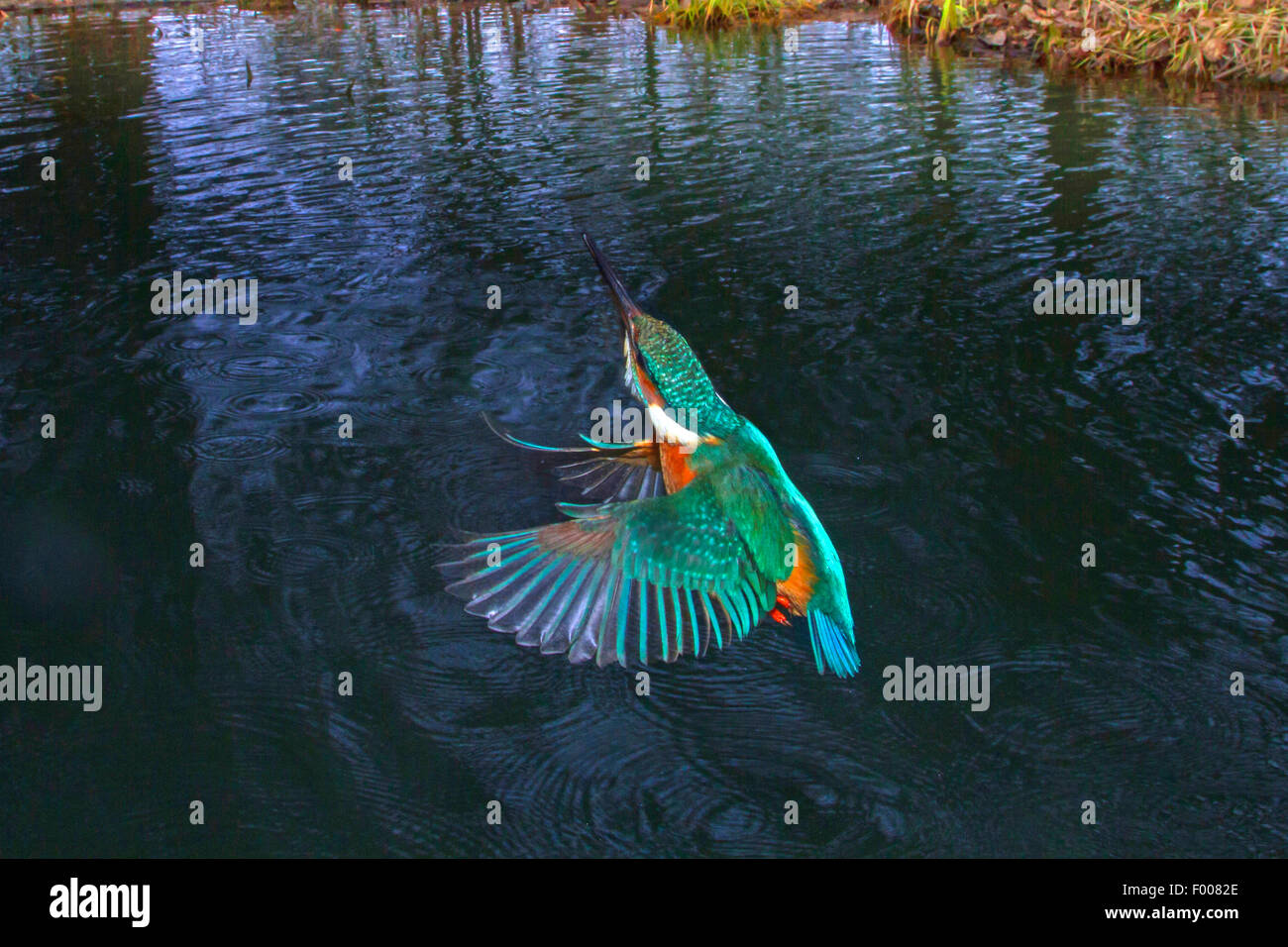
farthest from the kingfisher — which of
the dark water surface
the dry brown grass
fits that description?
the dry brown grass

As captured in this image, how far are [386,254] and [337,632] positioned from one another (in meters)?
3.50

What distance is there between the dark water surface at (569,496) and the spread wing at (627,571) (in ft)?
1.02

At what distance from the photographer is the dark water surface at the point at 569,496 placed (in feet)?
9.51

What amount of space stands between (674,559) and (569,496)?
1.17 meters

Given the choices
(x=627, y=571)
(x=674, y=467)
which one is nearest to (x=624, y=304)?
(x=674, y=467)

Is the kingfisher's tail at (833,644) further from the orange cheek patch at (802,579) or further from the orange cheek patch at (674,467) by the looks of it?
the orange cheek patch at (674,467)

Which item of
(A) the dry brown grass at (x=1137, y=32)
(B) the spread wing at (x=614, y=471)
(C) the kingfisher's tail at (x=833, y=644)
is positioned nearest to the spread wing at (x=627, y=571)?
(C) the kingfisher's tail at (x=833, y=644)

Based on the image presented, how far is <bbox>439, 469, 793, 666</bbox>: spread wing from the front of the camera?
294 cm

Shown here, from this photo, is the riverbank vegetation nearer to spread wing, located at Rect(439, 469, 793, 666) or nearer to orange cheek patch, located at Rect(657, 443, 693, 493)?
orange cheek patch, located at Rect(657, 443, 693, 493)

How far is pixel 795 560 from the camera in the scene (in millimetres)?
3186

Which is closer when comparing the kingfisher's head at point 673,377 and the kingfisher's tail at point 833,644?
the kingfisher's tail at point 833,644

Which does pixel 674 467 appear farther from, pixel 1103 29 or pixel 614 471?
pixel 1103 29
